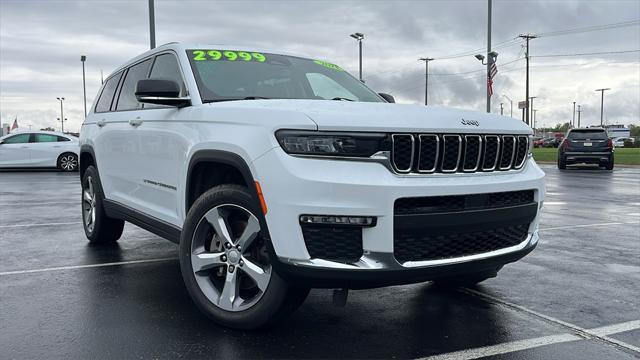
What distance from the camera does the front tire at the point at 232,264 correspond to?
3.40 meters

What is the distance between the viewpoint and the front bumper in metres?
3.06

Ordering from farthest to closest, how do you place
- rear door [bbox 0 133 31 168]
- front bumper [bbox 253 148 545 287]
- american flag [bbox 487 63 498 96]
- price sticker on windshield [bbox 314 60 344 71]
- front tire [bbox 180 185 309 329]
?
american flag [bbox 487 63 498 96] → rear door [bbox 0 133 31 168] → price sticker on windshield [bbox 314 60 344 71] → front tire [bbox 180 185 309 329] → front bumper [bbox 253 148 545 287]

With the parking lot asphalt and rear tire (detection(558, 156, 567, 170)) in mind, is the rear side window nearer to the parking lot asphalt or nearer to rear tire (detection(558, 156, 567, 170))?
rear tire (detection(558, 156, 567, 170))

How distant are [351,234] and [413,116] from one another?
79 cm

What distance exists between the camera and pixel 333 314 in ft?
13.3

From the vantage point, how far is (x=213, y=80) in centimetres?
445

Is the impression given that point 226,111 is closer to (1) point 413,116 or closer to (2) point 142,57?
(1) point 413,116

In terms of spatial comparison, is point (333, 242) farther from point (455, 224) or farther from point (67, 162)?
point (67, 162)

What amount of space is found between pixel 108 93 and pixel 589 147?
65.4 ft

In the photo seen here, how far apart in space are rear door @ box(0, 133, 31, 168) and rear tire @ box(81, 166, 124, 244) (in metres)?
16.1

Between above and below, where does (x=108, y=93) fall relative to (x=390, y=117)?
above

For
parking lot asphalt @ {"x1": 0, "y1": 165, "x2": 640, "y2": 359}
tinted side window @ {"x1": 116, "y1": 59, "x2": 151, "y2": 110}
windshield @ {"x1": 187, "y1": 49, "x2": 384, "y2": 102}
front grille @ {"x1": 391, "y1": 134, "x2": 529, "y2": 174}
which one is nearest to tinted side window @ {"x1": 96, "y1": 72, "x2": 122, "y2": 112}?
tinted side window @ {"x1": 116, "y1": 59, "x2": 151, "y2": 110}

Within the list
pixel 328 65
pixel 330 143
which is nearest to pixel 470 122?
pixel 330 143

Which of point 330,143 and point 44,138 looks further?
point 44,138
